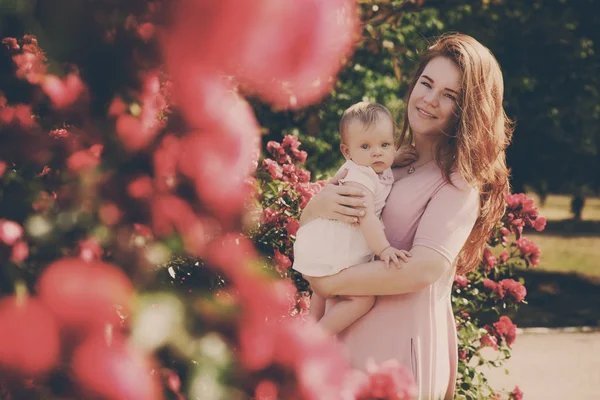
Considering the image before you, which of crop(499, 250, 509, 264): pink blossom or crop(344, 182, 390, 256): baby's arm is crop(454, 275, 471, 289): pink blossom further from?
crop(344, 182, 390, 256): baby's arm

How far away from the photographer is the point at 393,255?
→ 7.59 feet

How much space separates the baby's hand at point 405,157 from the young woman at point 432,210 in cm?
6

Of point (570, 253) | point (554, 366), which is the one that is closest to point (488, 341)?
point (554, 366)

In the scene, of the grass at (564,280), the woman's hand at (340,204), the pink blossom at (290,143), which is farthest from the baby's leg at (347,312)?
the grass at (564,280)

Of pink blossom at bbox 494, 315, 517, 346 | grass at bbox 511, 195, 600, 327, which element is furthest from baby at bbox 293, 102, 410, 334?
grass at bbox 511, 195, 600, 327

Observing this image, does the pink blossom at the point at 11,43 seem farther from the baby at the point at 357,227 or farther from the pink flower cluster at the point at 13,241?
the baby at the point at 357,227

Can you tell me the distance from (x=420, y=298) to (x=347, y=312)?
0.24m

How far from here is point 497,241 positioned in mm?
4469

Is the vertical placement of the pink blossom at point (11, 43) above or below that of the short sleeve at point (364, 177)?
above

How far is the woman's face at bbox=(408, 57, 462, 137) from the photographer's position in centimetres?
253

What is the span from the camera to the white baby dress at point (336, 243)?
8.06 feet

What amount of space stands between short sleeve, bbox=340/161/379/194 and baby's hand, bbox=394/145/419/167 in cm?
23

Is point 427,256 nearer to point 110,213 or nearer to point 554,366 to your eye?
point 110,213

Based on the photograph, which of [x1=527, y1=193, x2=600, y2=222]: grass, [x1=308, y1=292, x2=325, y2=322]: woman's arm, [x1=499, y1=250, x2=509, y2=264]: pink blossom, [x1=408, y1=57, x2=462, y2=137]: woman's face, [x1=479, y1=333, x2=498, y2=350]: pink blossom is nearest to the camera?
[x1=408, y1=57, x2=462, y2=137]: woman's face
